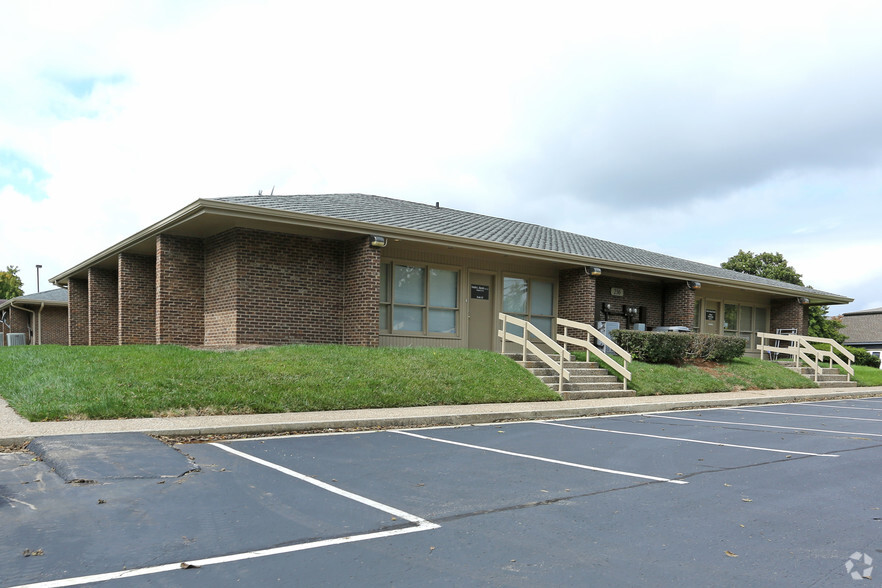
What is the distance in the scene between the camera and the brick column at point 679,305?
72.7 ft

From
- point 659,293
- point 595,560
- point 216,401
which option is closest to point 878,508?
point 595,560

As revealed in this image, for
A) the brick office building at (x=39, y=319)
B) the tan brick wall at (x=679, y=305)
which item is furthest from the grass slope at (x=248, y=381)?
the brick office building at (x=39, y=319)

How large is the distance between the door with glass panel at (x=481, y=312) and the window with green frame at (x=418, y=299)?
1.80ft

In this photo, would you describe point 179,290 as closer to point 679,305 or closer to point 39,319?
point 679,305

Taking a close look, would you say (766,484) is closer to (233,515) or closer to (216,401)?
(233,515)

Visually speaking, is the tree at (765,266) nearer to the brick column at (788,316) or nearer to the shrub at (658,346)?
the brick column at (788,316)

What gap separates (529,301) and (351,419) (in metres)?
10.9

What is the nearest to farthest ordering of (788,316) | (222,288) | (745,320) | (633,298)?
1. (222,288)
2. (633,298)
3. (745,320)
4. (788,316)

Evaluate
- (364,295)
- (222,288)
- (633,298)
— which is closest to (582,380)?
(364,295)

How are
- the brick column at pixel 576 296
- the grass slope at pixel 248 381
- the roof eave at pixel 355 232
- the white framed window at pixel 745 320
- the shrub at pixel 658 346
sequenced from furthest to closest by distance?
1. the white framed window at pixel 745 320
2. the brick column at pixel 576 296
3. the shrub at pixel 658 346
4. the roof eave at pixel 355 232
5. the grass slope at pixel 248 381

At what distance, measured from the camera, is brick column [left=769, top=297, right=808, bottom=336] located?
26.9 m

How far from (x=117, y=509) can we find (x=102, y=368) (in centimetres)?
700

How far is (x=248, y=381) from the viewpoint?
10727mm

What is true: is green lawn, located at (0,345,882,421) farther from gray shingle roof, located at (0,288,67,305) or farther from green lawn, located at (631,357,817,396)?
gray shingle roof, located at (0,288,67,305)
